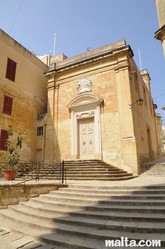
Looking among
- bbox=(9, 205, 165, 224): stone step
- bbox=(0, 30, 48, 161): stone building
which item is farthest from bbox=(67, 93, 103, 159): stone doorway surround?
bbox=(9, 205, 165, 224): stone step

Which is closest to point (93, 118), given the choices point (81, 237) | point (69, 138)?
point (69, 138)

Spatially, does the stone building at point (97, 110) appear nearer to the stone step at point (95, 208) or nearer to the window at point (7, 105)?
the window at point (7, 105)

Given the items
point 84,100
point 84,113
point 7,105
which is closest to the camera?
point 7,105

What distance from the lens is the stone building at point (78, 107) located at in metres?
9.97

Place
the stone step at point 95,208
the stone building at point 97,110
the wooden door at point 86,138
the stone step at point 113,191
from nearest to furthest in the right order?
the stone step at point 95,208 < the stone step at point 113,191 < the stone building at point 97,110 < the wooden door at point 86,138

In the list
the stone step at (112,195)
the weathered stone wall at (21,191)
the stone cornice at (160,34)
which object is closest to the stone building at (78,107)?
the stone cornice at (160,34)

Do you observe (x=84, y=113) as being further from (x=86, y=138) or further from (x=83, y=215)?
(x=83, y=215)

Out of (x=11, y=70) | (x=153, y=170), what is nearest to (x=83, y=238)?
(x=153, y=170)

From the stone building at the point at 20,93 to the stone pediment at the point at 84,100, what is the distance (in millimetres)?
3254

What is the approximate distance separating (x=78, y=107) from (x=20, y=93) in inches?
173

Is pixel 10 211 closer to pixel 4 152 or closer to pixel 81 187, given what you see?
pixel 81 187

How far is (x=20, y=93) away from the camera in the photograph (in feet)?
39.2

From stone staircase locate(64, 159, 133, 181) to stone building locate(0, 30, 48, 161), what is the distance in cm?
437

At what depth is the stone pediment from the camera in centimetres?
1098
